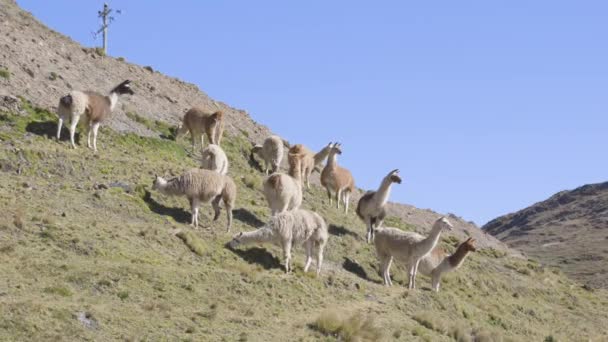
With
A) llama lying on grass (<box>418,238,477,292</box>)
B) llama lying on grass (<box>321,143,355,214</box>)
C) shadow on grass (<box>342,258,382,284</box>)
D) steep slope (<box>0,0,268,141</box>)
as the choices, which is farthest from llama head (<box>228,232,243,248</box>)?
steep slope (<box>0,0,268,141</box>)

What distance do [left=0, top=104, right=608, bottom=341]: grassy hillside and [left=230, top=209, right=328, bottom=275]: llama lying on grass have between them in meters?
0.39

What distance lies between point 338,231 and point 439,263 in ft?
12.1

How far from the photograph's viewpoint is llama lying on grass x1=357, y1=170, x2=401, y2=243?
86.0 ft

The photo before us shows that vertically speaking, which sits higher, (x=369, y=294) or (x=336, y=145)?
(x=336, y=145)

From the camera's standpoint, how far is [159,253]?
18.4 m

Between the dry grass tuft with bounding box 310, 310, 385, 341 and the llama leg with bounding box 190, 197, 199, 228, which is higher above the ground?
the llama leg with bounding box 190, 197, 199, 228

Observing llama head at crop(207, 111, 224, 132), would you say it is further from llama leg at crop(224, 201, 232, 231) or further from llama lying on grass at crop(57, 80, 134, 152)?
llama leg at crop(224, 201, 232, 231)

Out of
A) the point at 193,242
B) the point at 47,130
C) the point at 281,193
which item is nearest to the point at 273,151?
the point at 47,130

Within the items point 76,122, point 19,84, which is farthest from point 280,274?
point 19,84

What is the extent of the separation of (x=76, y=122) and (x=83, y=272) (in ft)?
34.3

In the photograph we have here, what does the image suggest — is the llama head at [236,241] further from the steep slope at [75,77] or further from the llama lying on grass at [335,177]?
the steep slope at [75,77]

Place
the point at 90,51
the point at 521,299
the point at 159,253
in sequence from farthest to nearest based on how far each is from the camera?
the point at 90,51 → the point at 521,299 → the point at 159,253

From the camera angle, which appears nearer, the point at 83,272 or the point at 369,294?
the point at 83,272

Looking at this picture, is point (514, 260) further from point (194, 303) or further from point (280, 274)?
point (194, 303)
